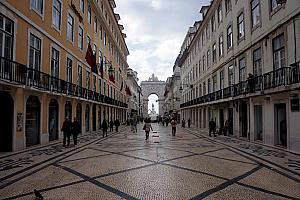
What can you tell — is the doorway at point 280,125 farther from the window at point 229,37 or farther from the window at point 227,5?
the window at point 227,5

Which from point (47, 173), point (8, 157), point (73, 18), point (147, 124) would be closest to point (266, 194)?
point (47, 173)

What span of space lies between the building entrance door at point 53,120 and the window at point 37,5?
5.51 metres

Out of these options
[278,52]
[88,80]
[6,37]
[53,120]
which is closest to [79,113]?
[88,80]

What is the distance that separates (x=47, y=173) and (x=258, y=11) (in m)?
15.2

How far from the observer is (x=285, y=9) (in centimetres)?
1280

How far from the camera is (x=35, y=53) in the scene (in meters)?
14.5

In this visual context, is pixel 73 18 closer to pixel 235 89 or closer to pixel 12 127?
pixel 12 127

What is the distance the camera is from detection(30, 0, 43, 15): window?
1392 centimetres

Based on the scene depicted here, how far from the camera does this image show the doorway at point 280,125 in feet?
44.9

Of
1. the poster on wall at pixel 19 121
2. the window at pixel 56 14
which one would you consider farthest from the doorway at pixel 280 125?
the window at pixel 56 14

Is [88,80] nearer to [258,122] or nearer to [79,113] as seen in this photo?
[79,113]

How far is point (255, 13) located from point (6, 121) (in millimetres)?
15863

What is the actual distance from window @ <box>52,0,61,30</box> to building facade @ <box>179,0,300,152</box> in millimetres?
13056

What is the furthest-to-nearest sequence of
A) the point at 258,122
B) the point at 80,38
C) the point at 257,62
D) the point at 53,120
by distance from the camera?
the point at 80,38 < the point at 53,120 < the point at 258,122 < the point at 257,62
